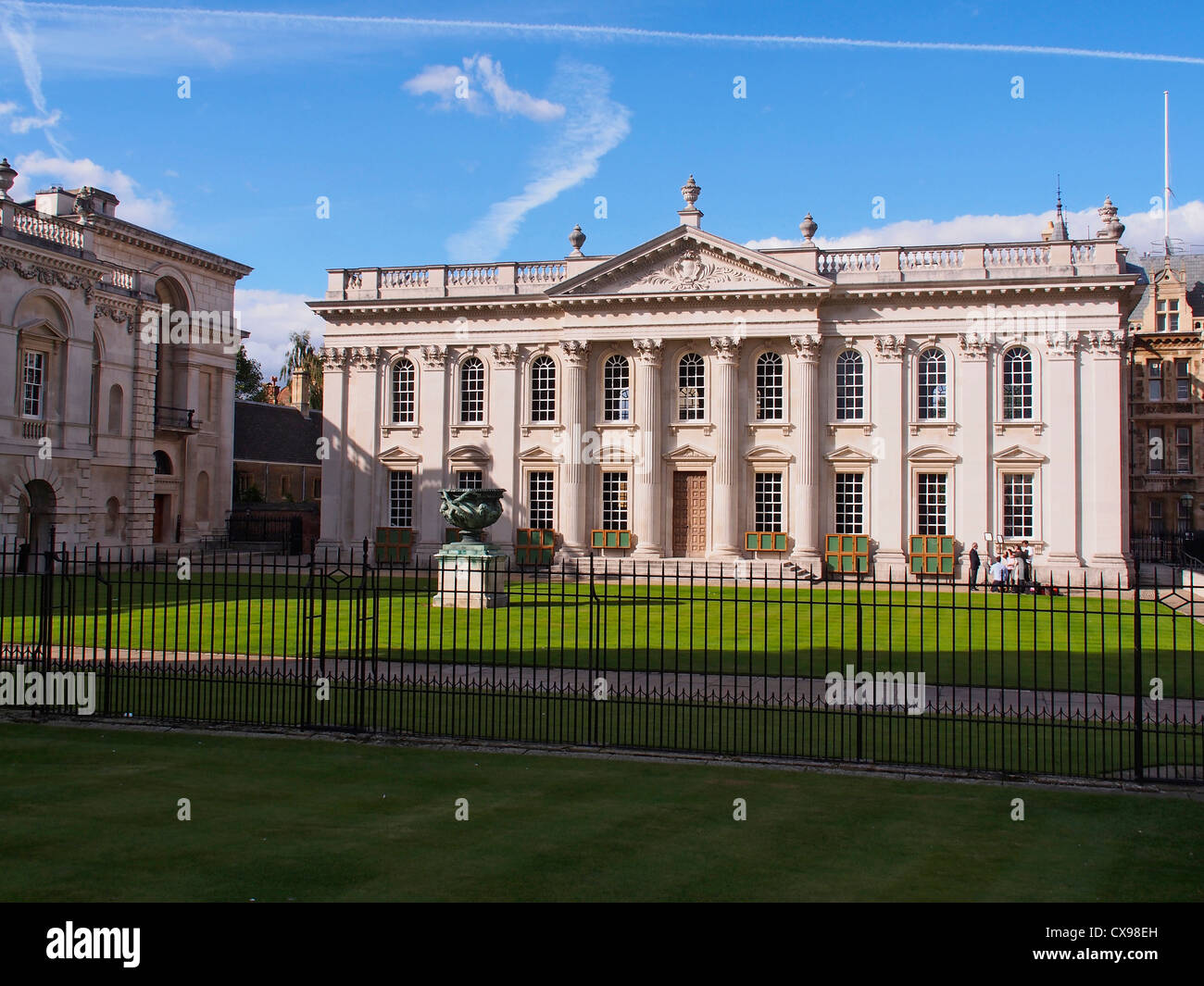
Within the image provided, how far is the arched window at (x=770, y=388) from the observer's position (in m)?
38.6

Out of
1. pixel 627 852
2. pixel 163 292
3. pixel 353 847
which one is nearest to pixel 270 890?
pixel 353 847

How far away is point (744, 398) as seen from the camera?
1524 inches

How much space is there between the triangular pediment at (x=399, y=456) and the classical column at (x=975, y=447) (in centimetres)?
2140

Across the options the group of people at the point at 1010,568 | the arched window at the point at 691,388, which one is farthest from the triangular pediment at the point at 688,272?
the group of people at the point at 1010,568

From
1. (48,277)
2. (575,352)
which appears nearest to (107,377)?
(48,277)

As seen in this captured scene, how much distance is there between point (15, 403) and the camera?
Answer: 35031 millimetres

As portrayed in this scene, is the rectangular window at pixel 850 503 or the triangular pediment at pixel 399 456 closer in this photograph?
the rectangular window at pixel 850 503

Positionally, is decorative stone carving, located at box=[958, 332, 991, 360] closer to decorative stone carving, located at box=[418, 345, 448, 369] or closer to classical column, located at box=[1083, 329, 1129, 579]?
classical column, located at box=[1083, 329, 1129, 579]

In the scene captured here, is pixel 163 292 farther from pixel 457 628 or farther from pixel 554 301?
pixel 457 628

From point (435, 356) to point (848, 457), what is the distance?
56.3ft

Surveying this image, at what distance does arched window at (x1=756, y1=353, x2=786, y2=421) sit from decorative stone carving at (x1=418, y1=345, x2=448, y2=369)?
1284cm

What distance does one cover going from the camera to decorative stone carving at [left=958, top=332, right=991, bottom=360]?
36438mm

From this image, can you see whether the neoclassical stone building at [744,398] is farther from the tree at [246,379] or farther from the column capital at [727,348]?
the tree at [246,379]

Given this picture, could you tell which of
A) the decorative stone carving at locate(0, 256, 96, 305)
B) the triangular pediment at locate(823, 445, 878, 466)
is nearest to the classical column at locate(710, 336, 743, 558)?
the triangular pediment at locate(823, 445, 878, 466)
